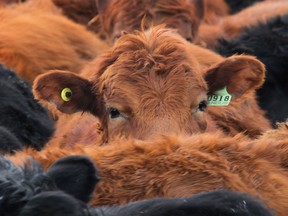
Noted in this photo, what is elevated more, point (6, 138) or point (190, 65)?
point (190, 65)

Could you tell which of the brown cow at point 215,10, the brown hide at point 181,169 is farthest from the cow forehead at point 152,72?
the brown cow at point 215,10

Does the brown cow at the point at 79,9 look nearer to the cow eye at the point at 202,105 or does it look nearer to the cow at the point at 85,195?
the cow eye at the point at 202,105

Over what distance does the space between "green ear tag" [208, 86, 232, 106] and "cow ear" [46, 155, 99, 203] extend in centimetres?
235

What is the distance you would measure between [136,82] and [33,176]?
203 cm

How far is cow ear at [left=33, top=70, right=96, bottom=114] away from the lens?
484 cm

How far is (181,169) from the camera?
9.89 ft

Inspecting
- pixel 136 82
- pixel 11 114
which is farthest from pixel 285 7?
pixel 136 82

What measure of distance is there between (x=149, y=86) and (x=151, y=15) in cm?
362

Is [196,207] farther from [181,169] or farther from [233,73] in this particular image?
[233,73]

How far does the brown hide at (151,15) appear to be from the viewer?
809 cm

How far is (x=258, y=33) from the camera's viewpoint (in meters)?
6.90

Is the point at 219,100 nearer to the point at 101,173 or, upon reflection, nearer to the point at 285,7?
the point at 101,173

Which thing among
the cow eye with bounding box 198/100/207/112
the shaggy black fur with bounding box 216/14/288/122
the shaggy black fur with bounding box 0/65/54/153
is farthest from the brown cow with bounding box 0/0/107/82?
the cow eye with bounding box 198/100/207/112

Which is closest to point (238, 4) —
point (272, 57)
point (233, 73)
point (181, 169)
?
point (272, 57)
